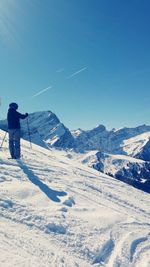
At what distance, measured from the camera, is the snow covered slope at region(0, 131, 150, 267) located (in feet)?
24.4

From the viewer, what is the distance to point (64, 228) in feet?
29.9

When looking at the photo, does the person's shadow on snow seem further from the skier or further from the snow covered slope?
the skier

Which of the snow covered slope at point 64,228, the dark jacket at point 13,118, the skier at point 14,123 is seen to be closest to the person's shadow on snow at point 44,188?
the snow covered slope at point 64,228

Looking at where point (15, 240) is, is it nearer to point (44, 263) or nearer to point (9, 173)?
point (44, 263)

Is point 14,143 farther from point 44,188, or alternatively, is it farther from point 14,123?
point 44,188

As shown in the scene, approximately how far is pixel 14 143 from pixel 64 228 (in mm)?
11074

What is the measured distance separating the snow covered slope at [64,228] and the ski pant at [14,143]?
498cm

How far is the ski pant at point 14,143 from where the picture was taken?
19.1 metres

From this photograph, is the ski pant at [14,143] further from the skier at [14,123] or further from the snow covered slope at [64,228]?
the snow covered slope at [64,228]

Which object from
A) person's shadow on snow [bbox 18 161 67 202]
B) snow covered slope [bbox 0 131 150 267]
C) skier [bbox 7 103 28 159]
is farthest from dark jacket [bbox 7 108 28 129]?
snow covered slope [bbox 0 131 150 267]

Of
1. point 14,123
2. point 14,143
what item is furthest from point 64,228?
point 14,123

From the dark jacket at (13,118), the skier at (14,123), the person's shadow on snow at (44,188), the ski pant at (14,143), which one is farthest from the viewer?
the dark jacket at (13,118)

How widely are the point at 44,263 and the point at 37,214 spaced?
2.58 metres

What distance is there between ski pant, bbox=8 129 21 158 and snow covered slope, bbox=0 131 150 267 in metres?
4.98
